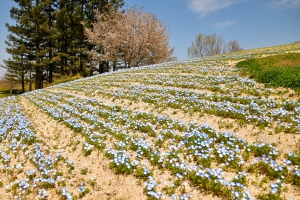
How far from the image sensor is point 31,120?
11766 millimetres

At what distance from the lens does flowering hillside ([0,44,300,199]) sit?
4695 mm

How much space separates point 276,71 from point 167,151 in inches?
391

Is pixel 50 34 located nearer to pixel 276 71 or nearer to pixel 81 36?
pixel 81 36

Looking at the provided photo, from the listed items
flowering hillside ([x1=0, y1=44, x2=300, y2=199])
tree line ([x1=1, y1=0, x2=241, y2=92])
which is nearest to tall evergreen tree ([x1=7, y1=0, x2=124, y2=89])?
tree line ([x1=1, y1=0, x2=241, y2=92])

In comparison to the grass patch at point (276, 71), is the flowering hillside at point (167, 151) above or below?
below

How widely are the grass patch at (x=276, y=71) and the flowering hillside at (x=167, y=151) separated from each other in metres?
0.69

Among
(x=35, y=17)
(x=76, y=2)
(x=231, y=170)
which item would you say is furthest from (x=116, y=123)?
(x=76, y=2)

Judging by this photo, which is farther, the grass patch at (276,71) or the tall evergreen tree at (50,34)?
the tall evergreen tree at (50,34)

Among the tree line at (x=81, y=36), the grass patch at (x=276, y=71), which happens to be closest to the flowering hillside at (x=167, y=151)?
the grass patch at (x=276, y=71)

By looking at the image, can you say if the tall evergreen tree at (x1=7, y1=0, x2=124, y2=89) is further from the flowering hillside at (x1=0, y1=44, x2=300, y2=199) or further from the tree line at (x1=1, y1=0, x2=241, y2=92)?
the flowering hillside at (x1=0, y1=44, x2=300, y2=199)

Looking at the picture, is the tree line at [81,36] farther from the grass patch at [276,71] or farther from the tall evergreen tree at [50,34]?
the grass patch at [276,71]

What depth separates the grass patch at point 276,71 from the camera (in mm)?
10300

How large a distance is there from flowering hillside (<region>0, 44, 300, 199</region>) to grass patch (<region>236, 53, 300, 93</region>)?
0.69 m

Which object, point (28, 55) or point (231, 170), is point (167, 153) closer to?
point (231, 170)
